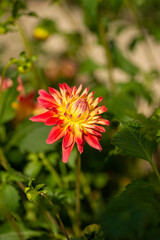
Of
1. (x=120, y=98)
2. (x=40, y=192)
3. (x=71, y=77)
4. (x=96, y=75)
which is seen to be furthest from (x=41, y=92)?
(x=96, y=75)

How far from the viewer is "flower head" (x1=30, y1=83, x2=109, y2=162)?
1.85 feet

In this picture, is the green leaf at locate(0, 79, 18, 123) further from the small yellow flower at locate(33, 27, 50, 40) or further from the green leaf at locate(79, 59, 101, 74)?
the small yellow flower at locate(33, 27, 50, 40)

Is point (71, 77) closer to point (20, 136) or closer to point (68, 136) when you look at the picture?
point (20, 136)

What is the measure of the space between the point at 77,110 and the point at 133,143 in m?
0.14

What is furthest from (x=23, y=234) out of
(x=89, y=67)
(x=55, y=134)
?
(x=89, y=67)

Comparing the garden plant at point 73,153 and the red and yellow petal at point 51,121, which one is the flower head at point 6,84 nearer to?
the garden plant at point 73,153

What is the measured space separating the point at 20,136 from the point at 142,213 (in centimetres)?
55

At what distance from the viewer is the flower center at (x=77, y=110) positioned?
57 cm

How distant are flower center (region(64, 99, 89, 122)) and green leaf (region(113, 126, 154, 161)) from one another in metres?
0.09

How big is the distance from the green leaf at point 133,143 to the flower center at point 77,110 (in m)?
0.09

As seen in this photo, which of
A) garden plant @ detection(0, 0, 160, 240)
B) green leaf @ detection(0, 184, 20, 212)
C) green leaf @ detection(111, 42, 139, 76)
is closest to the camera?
garden plant @ detection(0, 0, 160, 240)

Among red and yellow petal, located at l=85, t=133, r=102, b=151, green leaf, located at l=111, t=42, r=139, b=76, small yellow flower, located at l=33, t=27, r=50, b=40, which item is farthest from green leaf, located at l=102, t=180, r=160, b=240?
small yellow flower, located at l=33, t=27, r=50, b=40

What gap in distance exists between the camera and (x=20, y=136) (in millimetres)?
861

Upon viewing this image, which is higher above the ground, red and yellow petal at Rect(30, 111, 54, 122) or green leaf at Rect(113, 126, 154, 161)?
red and yellow petal at Rect(30, 111, 54, 122)
